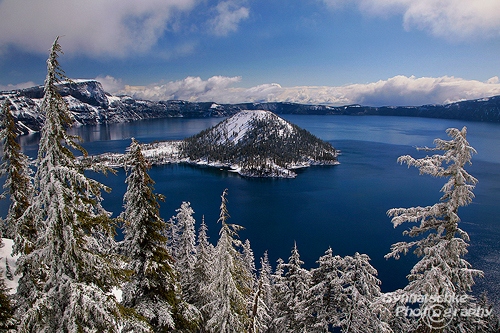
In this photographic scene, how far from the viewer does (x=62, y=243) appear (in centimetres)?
841

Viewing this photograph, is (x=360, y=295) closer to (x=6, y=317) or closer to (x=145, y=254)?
(x=145, y=254)

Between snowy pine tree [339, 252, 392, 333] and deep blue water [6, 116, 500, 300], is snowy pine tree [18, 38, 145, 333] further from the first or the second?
deep blue water [6, 116, 500, 300]

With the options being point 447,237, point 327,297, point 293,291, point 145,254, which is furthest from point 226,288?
point 293,291

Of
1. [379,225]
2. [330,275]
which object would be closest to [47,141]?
[330,275]

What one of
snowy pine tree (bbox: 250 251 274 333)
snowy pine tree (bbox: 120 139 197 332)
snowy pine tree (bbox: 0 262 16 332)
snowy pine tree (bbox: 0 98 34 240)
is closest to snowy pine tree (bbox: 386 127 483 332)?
snowy pine tree (bbox: 250 251 274 333)

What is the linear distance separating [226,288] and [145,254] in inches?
198

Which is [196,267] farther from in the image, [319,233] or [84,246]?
[319,233]

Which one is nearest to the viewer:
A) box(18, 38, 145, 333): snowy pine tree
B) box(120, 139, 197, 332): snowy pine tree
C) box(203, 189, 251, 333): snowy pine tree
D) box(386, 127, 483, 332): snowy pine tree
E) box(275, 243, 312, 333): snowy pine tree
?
box(18, 38, 145, 333): snowy pine tree

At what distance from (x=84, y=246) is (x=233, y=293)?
8.83 m

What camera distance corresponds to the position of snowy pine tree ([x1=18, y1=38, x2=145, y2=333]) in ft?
26.3

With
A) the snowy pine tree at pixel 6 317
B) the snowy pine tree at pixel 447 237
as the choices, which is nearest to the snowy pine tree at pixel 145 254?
the snowy pine tree at pixel 6 317

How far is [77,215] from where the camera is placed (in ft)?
27.7

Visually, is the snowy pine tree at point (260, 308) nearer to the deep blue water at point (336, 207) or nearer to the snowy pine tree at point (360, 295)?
the snowy pine tree at point (360, 295)

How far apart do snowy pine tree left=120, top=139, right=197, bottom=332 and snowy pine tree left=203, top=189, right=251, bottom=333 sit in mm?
2538
